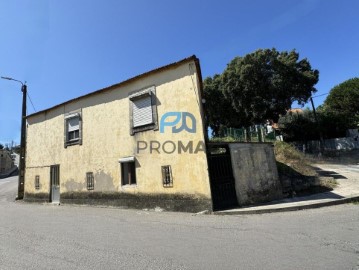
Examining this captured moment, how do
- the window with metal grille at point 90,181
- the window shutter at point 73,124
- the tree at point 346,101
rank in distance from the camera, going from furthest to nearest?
1. the tree at point 346,101
2. the window shutter at point 73,124
3. the window with metal grille at point 90,181

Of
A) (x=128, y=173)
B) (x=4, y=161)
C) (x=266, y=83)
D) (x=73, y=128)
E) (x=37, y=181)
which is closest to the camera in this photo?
(x=128, y=173)

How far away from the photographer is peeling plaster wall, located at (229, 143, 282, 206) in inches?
382

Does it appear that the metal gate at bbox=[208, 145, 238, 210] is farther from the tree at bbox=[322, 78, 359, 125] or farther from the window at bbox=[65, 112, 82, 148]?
the tree at bbox=[322, 78, 359, 125]

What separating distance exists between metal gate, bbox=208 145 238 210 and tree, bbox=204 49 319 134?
51.6ft

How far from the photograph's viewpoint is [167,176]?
995 cm

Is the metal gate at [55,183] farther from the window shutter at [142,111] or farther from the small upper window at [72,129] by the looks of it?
the window shutter at [142,111]

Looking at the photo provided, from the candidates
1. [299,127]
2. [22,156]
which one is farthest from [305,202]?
[299,127]

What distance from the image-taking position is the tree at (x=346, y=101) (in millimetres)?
32094

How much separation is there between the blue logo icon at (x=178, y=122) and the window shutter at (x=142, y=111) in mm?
659

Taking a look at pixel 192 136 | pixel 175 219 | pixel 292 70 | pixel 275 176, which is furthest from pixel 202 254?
pixel 292 70

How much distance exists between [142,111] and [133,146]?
5.11 ft

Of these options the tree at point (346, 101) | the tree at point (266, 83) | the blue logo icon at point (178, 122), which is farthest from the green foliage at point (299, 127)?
the blue logo icon at point (178, 122)

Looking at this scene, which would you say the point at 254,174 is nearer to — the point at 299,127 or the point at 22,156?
the point at 22,156

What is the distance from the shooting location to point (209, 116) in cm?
2816
